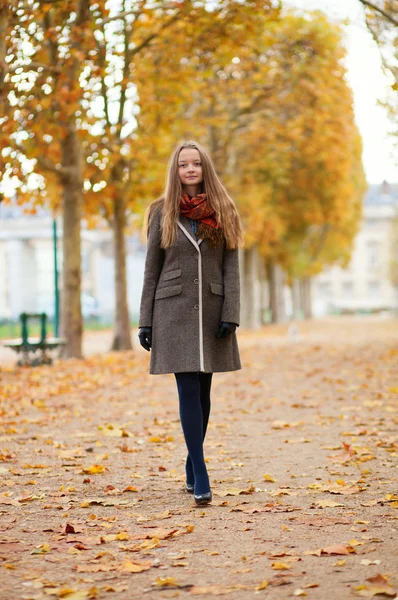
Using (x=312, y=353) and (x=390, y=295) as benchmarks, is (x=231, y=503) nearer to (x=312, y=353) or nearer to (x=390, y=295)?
(x=312, y=353)

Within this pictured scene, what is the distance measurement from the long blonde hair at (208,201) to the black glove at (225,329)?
0.48m

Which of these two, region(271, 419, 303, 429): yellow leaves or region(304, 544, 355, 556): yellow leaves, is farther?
region(271, 419, 303, 429): yellow leaves

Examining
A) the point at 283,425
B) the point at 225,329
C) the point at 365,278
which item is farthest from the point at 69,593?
the point at 365,278

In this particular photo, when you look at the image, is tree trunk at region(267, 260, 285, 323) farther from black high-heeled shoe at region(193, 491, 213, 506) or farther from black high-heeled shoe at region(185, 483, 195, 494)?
black high-heeled shoe at region(193, 491, 213, 506)

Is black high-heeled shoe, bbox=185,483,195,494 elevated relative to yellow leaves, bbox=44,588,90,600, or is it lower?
elevated

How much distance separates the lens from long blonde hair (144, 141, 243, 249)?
19.9 ft

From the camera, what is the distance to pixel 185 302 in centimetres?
606

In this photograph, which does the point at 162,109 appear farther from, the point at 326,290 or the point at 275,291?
the point at 326,290

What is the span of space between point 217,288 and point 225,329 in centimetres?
26

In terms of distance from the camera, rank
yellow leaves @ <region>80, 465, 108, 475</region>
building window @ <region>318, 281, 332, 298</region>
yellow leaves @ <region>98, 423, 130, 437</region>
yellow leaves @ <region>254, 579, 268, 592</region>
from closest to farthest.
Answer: yellow leaves @ <region>254, 579, 268, 592</region> → yellow leaves @ <region>80, 465, 108, 475</region> → yellow leaves @ <region>98, 423, 130, 437</region> → building window @ <region>318, 281, 332, 298</region>

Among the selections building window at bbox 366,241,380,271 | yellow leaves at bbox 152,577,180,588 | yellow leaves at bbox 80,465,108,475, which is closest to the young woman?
yellow leaves at bbox 80,465,108,475

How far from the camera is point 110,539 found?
16.7ft

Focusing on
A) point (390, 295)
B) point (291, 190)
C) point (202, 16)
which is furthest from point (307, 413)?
point (390, 295)

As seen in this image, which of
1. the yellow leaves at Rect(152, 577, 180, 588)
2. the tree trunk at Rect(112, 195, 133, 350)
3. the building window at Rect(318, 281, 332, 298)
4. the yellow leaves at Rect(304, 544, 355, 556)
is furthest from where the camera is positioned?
the building window at Rect(318, 281, 332, 298)
